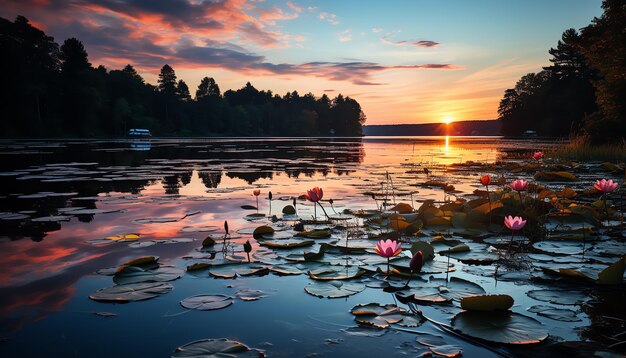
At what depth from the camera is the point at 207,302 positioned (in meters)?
2.35

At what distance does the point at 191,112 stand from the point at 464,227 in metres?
85.4

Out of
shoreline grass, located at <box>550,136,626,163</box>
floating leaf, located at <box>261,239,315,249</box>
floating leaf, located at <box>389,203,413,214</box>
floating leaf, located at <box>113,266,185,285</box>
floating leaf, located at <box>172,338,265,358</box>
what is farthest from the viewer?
shoreline grass, located at <box>550,136,626,163</box>

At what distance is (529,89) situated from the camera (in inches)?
3196

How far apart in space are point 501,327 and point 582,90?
215ft

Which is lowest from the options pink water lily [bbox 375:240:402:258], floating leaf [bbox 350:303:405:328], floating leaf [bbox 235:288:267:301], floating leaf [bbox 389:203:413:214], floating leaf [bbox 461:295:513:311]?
floating leaf [bbox 235:288:267:301]

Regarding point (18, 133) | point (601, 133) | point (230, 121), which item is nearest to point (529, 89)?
point (230, 121)

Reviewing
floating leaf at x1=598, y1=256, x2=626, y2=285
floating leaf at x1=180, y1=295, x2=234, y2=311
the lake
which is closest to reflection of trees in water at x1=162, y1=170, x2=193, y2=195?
the lake

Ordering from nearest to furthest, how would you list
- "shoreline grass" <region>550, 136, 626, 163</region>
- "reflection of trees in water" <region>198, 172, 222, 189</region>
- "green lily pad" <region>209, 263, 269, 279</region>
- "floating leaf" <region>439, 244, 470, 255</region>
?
"green lily pad" <region>209, 263, 269, 279</region> < "floating leaf" <region>439, 244, 470, 255</region> < "reflection of trees in water" <region>198, 172, 222, 189</region> < "shoreline grass" <region>550, 136, 626, 163</region>

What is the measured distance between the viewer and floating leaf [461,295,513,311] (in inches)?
84.7

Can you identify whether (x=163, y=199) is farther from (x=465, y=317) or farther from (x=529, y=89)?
(x=529, y=89)

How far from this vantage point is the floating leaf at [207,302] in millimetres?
2287

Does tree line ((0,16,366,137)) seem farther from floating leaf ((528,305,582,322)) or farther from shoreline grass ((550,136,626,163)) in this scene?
floating leaf ((528,305,582,322))

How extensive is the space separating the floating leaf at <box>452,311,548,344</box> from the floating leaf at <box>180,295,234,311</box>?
132 centimetres

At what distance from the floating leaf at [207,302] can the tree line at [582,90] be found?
14052 mm
